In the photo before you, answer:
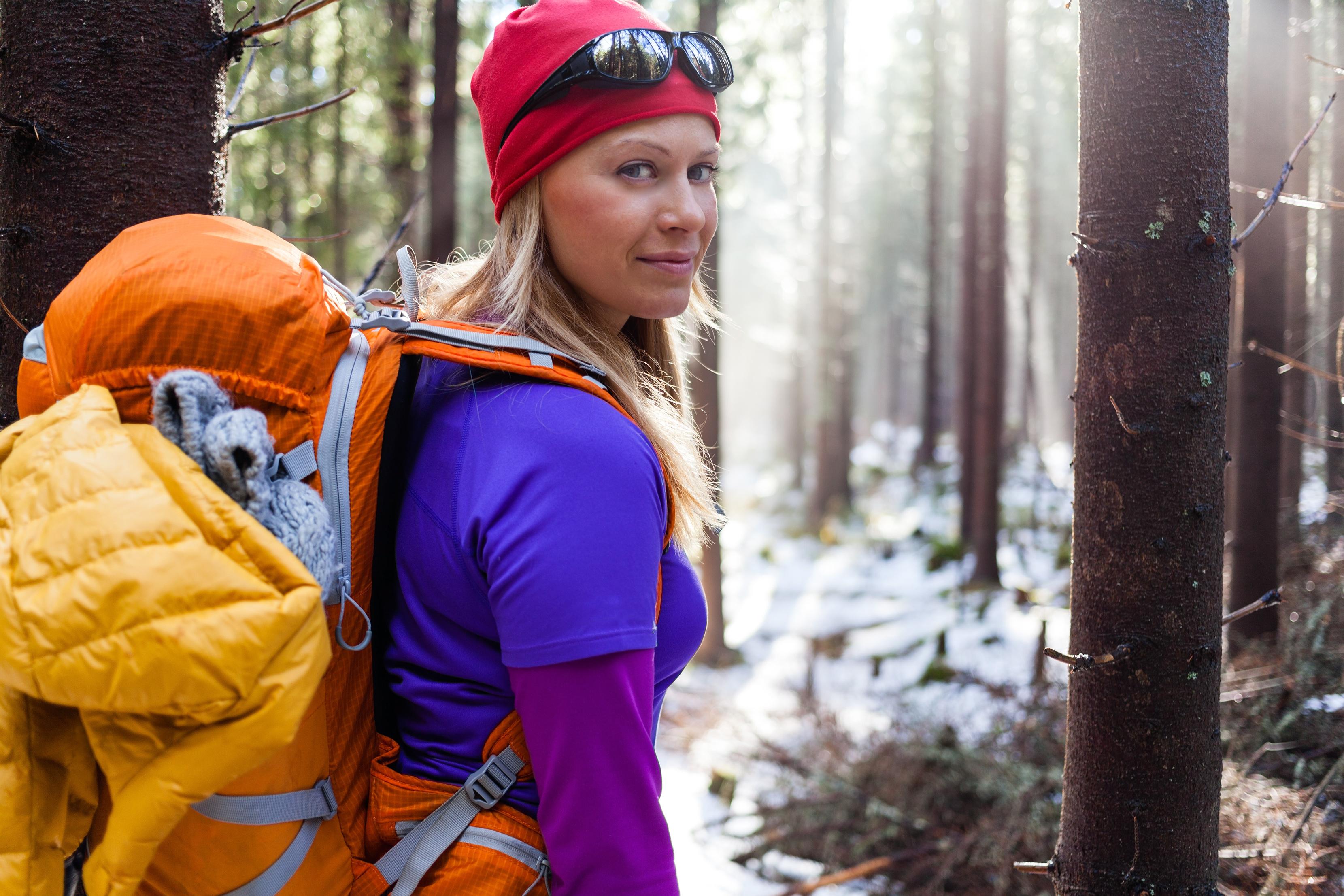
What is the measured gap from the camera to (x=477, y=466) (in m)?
1.38

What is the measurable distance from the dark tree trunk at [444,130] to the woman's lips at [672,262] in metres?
7.51

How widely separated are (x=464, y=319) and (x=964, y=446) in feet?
43.4

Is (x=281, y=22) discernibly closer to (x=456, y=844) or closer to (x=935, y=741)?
(x=456, y=844)

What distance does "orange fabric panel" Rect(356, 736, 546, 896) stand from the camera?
4.54 ft

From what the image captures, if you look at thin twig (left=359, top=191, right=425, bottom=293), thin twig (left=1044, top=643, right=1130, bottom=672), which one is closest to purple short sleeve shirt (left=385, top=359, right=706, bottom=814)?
thin twig (left=359, top=191, right=425, bottom=293)

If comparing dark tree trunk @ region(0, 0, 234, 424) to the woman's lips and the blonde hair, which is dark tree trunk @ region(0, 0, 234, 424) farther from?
the woman's lips

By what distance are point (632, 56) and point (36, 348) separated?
1178mm

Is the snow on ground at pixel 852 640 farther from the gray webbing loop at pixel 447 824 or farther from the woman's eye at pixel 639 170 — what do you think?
the woman's eye at pixel 639 170

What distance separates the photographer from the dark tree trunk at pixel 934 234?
17.9m

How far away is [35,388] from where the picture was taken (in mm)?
1269

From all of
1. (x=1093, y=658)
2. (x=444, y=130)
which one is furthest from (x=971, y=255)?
(x=1093, y=658)

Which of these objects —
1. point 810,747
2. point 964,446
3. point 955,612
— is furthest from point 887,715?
point 964,446

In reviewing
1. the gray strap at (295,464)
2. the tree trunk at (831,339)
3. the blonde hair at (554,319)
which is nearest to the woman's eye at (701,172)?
the blonde hair at (554,319)

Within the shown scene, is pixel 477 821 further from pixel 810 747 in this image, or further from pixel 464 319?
pixel 810 747
